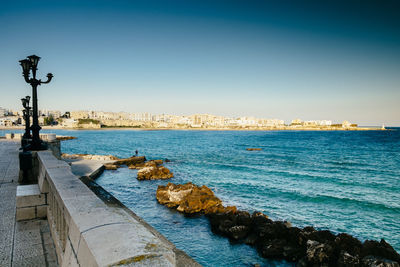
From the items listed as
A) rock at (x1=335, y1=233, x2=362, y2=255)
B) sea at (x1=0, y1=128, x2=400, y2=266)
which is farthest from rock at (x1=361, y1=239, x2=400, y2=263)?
sea at (x1=0, y1=128, x2=400, y2=266)

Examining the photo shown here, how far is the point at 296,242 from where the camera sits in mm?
9023

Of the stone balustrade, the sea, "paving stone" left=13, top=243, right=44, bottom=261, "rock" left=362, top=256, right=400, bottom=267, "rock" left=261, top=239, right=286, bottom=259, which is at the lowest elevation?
the sea

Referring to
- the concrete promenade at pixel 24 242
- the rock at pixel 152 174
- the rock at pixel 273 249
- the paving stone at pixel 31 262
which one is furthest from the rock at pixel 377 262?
the rock at pixel 152 174

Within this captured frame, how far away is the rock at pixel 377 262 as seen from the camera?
23.3ft

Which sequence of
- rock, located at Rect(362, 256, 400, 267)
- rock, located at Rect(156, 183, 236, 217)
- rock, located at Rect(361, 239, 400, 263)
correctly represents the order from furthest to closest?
rock, located at Rect(156, 183, 236, 217) < rock, located at Rect(361, 239, 400, 263) < rock, located at Rect(362, 256, 400, 267)

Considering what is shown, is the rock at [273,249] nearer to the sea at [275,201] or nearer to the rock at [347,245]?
the sea at [275,201]

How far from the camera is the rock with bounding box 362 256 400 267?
711cm

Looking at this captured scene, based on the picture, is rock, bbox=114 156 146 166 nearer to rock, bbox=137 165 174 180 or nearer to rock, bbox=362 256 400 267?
rock, bbox=137 165 174 180

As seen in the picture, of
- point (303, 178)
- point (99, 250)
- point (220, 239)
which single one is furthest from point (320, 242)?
point (303, 178)

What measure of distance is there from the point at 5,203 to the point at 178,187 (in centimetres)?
931

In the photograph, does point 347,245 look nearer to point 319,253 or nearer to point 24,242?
point 319,253

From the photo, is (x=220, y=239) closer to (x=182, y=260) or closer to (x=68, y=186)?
(x=182, y=260)

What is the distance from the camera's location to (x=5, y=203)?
5.94 meters

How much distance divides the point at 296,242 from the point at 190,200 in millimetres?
5414
